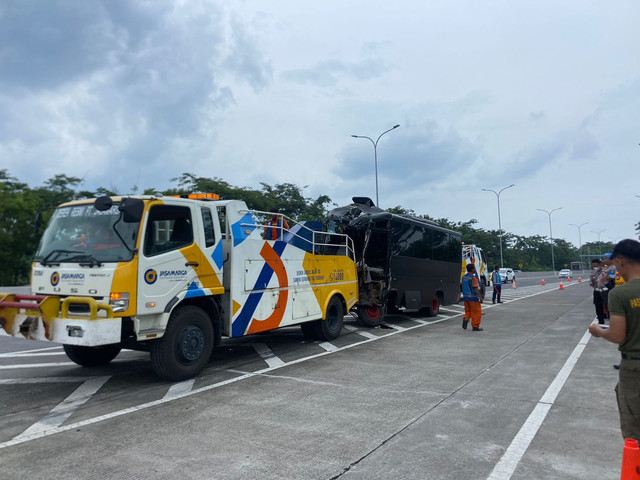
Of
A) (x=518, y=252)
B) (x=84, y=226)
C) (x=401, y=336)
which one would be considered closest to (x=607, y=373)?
(x=401, y=336)

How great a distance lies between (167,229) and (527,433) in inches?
195

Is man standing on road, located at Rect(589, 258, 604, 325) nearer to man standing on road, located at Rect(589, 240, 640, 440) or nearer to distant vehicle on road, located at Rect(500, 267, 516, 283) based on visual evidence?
man standing on road, located at Rect(589, 240, 640, 440)

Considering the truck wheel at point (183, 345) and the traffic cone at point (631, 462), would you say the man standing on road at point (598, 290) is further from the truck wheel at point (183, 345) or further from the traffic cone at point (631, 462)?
the traffic cone at point (631, 462)

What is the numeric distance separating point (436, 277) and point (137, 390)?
1083 cm

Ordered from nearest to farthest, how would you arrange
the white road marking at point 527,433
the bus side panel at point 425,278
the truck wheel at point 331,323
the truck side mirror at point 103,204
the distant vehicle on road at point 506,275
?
the white road marking at point 527,433 → the truck side mirror at point 103,204 → the truck wheel at point 331,323 → the bus side panel at point 425,278 → the distant vehicle on road at point 506,275

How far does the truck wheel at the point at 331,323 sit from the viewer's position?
960 cm

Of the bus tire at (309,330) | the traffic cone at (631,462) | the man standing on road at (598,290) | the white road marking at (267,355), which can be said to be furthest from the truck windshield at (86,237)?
the man standing on road at (598,290)

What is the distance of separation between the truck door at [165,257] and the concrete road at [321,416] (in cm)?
124

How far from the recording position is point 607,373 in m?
6.90

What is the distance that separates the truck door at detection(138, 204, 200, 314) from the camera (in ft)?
19.1

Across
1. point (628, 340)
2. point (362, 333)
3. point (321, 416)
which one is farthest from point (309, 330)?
point (628, 340)

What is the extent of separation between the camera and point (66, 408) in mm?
5289

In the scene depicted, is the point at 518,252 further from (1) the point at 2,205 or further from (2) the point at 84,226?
(2) the point at 84,226

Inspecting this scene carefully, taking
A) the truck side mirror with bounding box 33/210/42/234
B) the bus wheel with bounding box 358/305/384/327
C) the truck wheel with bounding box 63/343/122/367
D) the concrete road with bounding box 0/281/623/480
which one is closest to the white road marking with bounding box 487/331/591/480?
the concrete road with bounding box 0/281/623/480
